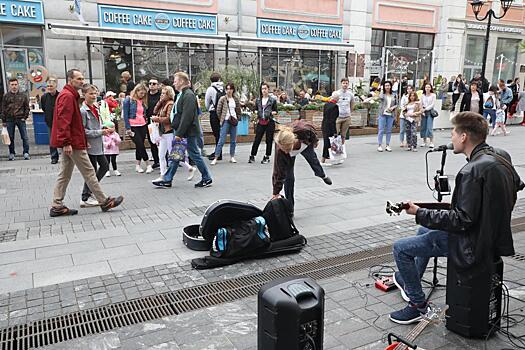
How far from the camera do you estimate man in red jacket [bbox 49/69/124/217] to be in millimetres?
6070

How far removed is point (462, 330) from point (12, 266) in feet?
13.9

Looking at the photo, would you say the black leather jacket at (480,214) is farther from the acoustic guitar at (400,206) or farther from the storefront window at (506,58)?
the storefront window at (506,58)

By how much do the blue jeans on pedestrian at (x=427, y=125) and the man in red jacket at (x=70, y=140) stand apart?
30.8 feet

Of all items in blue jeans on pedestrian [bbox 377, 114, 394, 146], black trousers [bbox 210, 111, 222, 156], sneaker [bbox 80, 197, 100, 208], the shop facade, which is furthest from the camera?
the shop facade

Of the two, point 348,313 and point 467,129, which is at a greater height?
point 467,129

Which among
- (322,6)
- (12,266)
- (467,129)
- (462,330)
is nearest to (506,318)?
(462,330)

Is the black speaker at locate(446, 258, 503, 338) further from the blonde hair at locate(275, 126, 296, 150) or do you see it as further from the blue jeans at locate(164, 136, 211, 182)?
the blue jeans at locate(164, 136, 211, 182)

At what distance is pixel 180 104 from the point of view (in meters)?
7.93

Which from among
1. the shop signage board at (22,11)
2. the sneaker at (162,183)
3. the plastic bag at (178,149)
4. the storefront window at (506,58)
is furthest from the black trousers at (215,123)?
the storefront window at (506,58)

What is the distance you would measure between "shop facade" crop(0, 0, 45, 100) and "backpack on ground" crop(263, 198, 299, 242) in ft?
46.5

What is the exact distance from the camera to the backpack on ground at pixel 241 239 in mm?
4801

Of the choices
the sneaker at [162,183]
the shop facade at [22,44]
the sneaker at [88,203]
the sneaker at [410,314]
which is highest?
the shop facade at [22,44]

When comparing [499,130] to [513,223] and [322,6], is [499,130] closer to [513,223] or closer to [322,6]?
[322,6]

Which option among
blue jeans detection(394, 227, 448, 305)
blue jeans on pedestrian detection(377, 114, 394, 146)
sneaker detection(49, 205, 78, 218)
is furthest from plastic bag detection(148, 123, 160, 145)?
blue jeans detection(394, 227, 448, 305)
